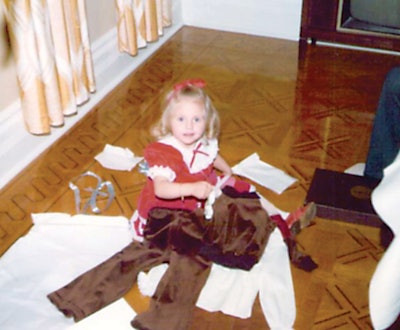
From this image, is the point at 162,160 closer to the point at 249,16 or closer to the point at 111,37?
the point at 111,37

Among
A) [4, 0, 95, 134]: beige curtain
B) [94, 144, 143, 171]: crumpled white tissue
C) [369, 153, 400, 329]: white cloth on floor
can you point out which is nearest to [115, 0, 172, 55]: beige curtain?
[4, 0, 95, 134]: beige curtain

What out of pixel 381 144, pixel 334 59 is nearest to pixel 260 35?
pixel 334 59

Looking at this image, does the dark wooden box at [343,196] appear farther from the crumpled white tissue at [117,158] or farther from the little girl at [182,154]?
the crumpled white tissue at [117,158]

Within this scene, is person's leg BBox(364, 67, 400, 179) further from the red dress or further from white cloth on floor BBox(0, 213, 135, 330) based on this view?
white cloth on floor BBox(0, 213, 135, 330)

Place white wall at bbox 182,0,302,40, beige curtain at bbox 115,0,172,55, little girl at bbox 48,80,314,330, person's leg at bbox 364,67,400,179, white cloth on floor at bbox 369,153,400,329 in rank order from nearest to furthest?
white cloth on floor at bbox 369,153,400,329 < little girl at bbox 48,80,314,330 < person's leg at bbox 364,67,400,179 < beige curtain at bbox 115,0,172,55 < white wall at bbox 182,0,302,40

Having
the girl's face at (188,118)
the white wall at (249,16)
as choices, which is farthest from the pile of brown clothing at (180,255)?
the white wall at (249,16)

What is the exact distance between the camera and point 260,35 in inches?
136

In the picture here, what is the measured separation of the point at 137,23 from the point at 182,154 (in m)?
1.09

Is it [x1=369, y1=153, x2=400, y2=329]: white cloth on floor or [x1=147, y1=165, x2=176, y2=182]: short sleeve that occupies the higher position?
[x1=369, y1=153, x2=400, y2=329]: white cloth on floor

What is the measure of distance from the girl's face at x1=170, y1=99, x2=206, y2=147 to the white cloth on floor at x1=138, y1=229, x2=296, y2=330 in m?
0.39

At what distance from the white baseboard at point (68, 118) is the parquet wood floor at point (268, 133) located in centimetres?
3

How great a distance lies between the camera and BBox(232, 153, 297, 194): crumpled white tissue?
2281 millimetres

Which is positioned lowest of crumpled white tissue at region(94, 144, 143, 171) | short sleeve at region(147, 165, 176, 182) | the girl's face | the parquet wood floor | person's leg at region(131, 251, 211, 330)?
the parquet wood floor

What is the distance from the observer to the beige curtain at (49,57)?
2107 millimetres
